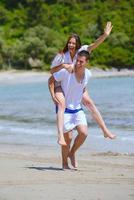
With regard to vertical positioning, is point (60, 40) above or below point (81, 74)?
below

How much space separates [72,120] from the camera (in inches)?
309

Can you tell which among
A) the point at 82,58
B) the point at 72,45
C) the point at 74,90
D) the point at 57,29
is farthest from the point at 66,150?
the point at 57,29

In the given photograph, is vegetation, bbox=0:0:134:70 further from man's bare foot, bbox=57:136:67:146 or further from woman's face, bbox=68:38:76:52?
man's bare foot, bbox=57:136:67:146

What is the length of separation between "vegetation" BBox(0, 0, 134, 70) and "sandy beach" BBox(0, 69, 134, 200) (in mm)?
61036

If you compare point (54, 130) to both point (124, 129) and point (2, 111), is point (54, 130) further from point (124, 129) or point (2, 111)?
point (2, 111)

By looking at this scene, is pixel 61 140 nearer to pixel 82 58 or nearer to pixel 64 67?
pixel 64 67

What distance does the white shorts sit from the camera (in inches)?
307

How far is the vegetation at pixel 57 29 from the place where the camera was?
7588 centimetres

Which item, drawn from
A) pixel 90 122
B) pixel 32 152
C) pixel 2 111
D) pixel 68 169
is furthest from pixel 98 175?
pixel 2 111

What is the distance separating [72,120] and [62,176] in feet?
2.77

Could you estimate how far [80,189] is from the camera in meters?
6.27

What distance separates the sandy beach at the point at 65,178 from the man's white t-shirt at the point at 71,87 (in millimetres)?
772

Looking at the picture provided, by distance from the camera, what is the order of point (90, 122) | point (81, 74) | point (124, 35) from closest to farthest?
point (81, 74) < point (90, 122) < point (124, 35)

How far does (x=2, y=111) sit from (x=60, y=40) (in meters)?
61.7
